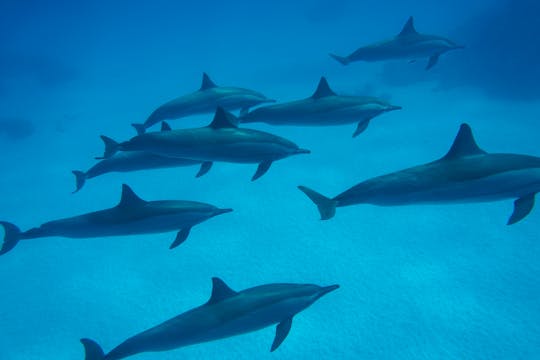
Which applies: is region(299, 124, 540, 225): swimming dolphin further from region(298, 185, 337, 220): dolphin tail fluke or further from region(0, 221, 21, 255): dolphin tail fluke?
region(0, 221, 21, 255): dolphin tail fluke

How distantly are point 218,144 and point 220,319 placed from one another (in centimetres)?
208

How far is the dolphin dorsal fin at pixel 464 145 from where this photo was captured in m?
4.12

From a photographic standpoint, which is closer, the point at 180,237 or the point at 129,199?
the point at 129,199

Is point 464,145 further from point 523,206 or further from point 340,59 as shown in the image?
point 340,59

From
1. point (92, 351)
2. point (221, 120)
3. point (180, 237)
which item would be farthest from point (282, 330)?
point (221, 120)

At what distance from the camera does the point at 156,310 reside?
8391 mm

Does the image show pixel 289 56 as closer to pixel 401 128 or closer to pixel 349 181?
pixel 401 128

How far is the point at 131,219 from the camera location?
4930mm

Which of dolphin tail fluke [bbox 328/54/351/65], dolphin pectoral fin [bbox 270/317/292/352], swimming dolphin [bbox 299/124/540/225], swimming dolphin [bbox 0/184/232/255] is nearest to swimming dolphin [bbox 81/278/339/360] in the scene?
dolphin pectoral fin [bbox 270/317/292/352]

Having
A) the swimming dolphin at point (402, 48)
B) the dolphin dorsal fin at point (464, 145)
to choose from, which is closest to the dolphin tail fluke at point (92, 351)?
the dolphin dorsal fin at point (464, 145)

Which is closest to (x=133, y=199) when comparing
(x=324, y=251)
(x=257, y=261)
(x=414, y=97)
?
(x=257, y=261)

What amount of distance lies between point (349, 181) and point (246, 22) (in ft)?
296

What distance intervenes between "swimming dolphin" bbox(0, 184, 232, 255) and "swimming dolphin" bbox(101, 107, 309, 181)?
0.62 m

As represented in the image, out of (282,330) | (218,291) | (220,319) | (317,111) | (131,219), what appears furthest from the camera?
(317,111)
